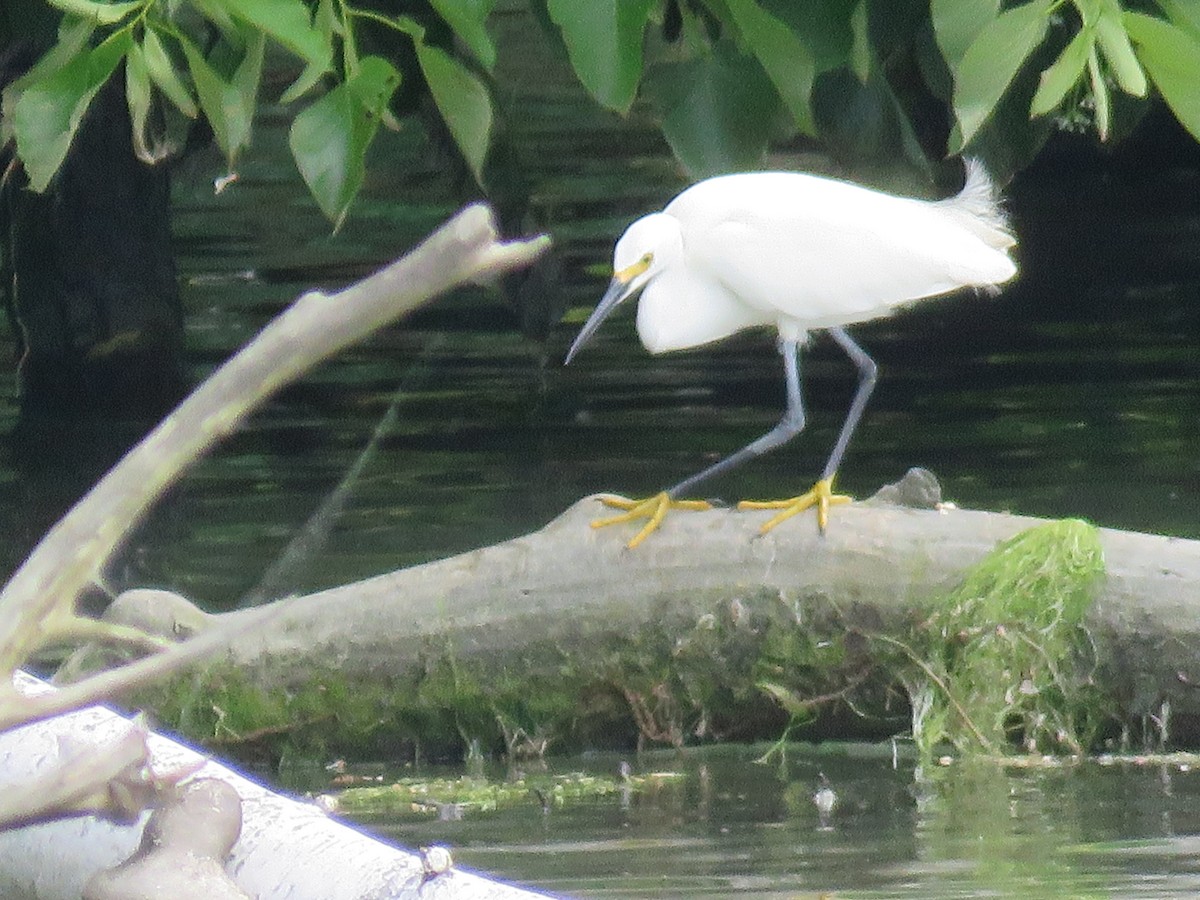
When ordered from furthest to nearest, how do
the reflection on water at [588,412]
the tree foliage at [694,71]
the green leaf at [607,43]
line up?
1. the reflection on water at [588,412]
2. the green leaf at [607,43]
3. the tree foliage at [694,71]

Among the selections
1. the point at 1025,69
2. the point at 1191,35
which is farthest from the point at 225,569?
the point at 1191,35

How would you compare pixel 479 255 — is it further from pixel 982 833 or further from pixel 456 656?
pixel 456 656

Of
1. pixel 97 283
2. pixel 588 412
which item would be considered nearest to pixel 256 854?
pixel 97 283

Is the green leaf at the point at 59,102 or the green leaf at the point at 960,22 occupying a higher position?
the green leaf at the point at 960,22

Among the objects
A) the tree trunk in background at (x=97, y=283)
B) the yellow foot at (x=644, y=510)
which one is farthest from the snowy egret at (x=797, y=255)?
the tree trunk in background at (x=97, y=283)

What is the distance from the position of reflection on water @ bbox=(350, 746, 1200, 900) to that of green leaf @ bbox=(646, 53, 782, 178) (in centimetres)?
151

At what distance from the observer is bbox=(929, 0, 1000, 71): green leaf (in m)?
5.01

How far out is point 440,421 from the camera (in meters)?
10.9

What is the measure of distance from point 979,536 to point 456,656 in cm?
130

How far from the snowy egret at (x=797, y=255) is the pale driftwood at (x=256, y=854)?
3175mm

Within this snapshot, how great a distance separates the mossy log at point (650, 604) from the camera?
587 cm

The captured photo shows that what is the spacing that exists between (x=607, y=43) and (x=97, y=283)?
5763 mm

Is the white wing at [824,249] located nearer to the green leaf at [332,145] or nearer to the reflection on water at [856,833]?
the reflection on water at [856,833]

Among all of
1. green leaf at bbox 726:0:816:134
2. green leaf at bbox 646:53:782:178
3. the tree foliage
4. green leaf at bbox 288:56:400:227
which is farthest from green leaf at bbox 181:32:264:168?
green leaf at bbox 646:53:782:178
